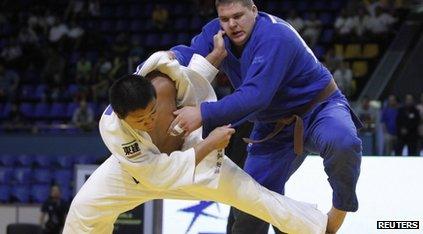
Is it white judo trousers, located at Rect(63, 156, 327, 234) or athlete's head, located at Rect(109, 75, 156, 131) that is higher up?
athlete's head, located at Rect(109, 75, 156, 131)

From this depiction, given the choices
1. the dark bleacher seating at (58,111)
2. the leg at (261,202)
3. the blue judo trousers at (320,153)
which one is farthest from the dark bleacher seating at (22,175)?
the leg at (261,202)

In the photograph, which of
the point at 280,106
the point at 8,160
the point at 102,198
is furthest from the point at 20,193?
the point at 280,106

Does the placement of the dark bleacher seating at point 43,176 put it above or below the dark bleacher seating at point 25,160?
below

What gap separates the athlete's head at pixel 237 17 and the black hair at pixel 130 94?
2.30ft

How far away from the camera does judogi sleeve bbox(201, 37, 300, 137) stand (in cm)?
470

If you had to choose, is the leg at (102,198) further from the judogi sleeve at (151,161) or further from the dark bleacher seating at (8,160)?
the dark bleacher seating at (8,160)

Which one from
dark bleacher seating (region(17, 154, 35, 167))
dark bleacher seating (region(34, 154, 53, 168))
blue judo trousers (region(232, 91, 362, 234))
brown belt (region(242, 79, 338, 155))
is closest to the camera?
blue judo trousers (region(232, 91, 362, 234))

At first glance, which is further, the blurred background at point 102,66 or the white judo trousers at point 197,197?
the blurred background at point 102,66

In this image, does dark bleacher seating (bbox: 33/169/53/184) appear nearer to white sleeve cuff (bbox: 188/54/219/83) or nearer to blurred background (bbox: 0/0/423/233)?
blurred background (bbox: 0/0/423/233)

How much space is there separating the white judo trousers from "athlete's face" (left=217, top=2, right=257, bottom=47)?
79cm

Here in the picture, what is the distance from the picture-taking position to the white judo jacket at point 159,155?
492cm

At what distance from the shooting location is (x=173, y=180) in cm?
495

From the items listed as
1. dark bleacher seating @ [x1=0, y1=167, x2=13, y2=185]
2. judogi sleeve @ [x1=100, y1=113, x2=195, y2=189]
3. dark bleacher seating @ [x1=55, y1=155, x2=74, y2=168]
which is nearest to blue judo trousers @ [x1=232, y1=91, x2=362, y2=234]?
judogi sleeve @ [x1=100, y1=113, x2=195, y2=189]

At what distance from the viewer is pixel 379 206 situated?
6629mm
